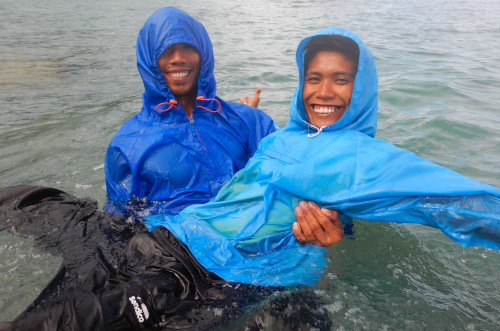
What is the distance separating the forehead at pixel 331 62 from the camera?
303 cm

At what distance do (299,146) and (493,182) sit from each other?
109 inches

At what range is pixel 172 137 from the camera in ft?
12.2

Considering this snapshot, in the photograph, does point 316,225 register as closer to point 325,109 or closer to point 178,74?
point 325,109

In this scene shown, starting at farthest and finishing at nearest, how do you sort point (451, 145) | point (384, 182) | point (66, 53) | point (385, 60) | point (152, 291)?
point (66, 53) < point (385, 60) < point (451, 145) < point (152, 291) < point (384, 182)

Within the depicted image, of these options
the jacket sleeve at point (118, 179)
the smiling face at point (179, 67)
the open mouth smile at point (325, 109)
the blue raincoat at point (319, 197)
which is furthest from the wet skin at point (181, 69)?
the open mouth smile at point (325, 109)

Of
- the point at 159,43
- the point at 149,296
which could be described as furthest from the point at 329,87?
the point at 149,296

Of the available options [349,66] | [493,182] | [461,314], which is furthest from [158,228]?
[493,182]

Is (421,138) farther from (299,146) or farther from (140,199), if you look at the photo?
(140,199)

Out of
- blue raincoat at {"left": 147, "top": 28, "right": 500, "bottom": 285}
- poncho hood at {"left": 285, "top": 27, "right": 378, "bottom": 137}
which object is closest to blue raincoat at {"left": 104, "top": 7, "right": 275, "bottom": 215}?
blue raincoat at {"left": 147, "top": 28, "right": 500, "bottom": 285}

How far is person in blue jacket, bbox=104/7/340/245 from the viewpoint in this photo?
3.66 metres

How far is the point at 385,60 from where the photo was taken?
9.91 metres

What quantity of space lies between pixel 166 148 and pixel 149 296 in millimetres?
1483

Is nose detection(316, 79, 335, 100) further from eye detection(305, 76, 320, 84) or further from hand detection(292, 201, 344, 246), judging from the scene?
hand detection(292, 201, 344, 246)

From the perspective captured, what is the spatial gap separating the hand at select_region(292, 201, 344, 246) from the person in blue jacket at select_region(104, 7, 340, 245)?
1181mm
